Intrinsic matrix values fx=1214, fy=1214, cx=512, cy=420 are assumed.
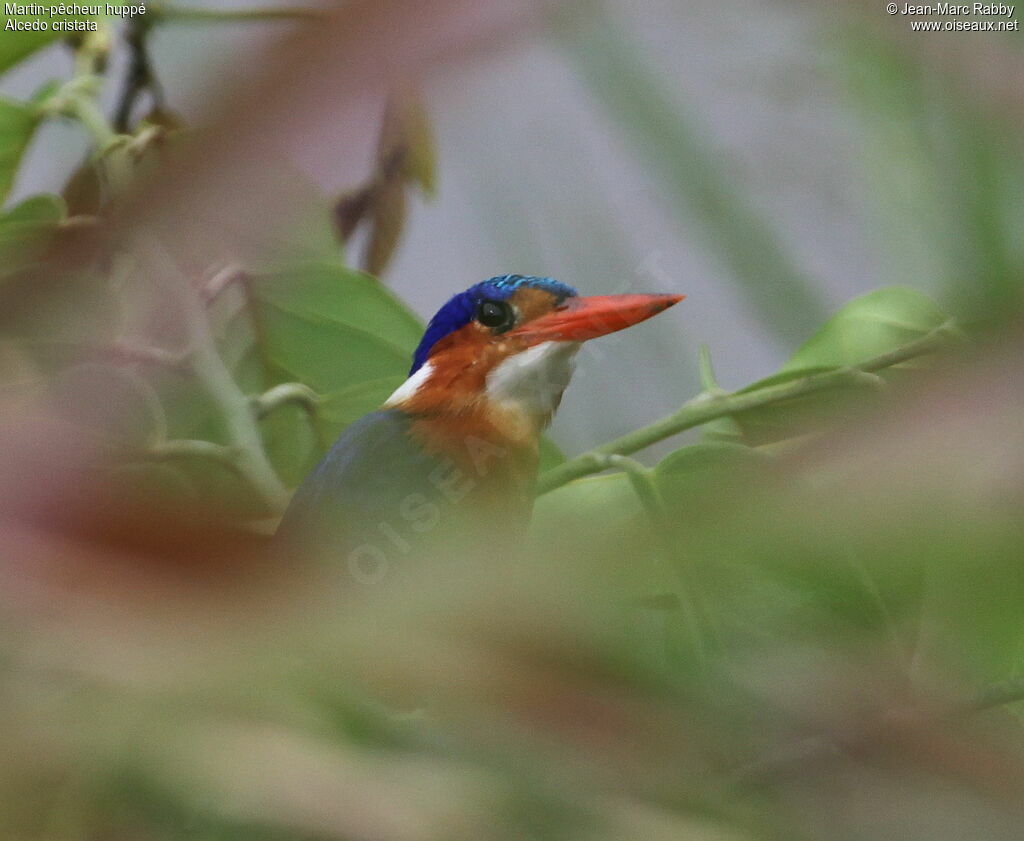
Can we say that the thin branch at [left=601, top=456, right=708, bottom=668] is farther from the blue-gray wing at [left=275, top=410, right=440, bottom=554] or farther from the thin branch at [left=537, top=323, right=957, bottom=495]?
the blue-gray wing at [left=275, top=410, right=440, bottom=554]

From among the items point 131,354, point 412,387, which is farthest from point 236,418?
point 412,387

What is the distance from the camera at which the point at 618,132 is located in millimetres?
214

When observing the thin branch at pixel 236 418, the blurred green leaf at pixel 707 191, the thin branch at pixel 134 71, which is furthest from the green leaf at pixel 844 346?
the thin branch at pixel 134 71

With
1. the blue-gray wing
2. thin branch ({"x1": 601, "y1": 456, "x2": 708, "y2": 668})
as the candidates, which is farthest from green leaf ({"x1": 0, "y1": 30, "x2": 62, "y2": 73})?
thin branch ({"x1": 601, "y1": 456, "x2": 708, "y2": 668})

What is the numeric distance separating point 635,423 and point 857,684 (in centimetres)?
10

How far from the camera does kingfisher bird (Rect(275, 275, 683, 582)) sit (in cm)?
91

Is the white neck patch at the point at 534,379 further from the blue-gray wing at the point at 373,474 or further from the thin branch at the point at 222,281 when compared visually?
the thin branch at the point at 222,281

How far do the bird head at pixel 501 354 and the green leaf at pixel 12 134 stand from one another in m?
0.36

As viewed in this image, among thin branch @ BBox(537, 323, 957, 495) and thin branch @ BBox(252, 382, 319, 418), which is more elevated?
thin branch @ BBox(252, 382, 319, 418)

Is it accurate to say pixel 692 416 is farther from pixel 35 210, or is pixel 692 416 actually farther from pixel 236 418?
pixel 35 210

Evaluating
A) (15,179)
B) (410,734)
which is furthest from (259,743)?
(15,179)

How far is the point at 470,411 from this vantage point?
1146 mm

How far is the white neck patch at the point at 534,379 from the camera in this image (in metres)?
1.03

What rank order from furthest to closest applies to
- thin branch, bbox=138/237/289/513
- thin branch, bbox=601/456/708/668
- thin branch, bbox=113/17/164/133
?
thin branch, bbox=113/17/164/133, thin branch, bbox=138/237/289/513, thin branch, bbox=601/456/708/668
